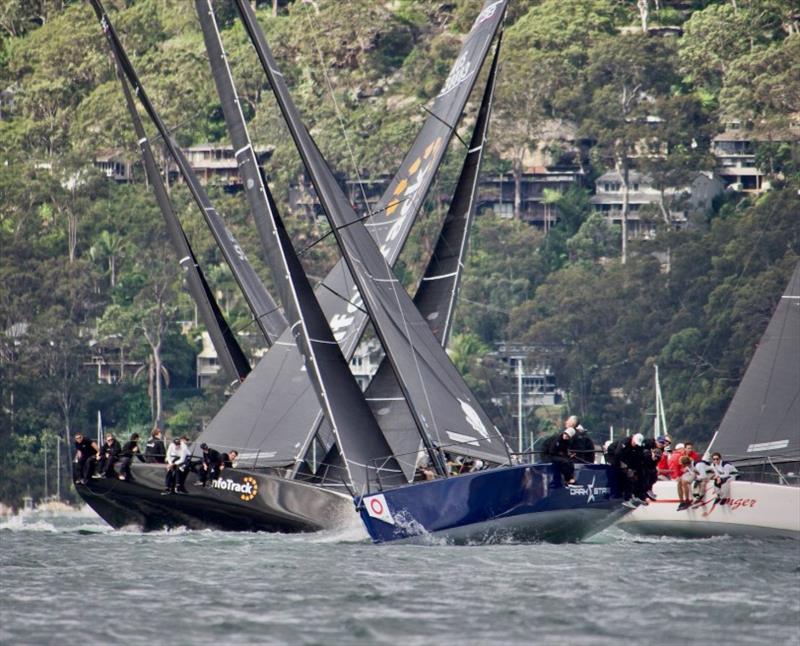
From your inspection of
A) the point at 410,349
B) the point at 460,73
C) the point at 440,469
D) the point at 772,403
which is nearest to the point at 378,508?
the point at 440,469

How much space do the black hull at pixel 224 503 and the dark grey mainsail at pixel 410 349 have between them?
156 cm

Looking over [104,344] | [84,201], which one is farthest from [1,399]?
[84,201]

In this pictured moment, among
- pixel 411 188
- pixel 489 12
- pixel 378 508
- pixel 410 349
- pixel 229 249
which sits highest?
pixel 489 12

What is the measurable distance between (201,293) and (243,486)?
6582 millimetres

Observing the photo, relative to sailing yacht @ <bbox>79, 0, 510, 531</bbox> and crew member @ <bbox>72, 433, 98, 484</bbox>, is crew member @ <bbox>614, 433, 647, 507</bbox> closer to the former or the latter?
sailing yacht @ <bbox>79, 0, 510, 531</bbox>

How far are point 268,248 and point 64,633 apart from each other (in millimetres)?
9151

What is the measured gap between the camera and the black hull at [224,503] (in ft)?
79.6

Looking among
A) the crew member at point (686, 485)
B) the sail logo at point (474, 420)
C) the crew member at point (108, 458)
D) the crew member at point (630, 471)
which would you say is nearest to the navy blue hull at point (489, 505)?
the crew member at point (630, 471)

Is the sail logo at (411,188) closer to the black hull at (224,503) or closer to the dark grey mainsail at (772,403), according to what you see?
the black hull at (224,503)

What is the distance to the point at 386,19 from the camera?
90.4 meters

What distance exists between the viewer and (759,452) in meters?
24.8

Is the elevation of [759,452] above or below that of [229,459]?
above

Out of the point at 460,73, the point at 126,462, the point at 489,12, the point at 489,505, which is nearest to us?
the point at 489,505

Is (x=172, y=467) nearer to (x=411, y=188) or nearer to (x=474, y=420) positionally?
(x=474, y=420)
